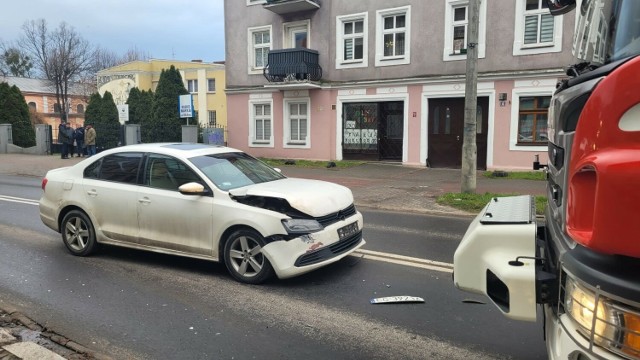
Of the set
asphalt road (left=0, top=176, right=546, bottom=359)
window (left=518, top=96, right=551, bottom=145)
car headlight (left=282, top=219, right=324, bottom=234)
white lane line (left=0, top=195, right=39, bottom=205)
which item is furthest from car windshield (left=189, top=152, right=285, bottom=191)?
window (left=518, top=96, right=551, bottom=145)

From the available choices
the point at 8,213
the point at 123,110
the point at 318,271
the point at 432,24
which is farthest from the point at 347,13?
the point at 318,271

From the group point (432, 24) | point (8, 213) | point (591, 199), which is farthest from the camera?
point (432, 24)

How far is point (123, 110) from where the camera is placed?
25.4 metres

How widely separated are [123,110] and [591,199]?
2635 centimetres

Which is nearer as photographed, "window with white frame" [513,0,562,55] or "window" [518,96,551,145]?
"window with white frame" [513,0,562,55]

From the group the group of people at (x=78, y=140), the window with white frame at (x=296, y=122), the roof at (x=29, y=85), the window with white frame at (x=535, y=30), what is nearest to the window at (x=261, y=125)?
the window with white frame at (x=296, y=122)

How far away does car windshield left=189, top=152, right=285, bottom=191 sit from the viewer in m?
5.87

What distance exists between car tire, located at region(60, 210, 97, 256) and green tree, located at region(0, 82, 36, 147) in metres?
29.6

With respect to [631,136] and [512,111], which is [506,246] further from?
[512,111]

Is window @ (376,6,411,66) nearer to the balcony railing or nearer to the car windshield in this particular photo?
the balcony railing

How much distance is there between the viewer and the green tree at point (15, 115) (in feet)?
103

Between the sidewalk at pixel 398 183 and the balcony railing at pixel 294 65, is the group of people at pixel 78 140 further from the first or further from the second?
the balcony railing at pixel 294 65

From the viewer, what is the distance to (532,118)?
17.0 m

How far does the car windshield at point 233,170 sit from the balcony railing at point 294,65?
48.5 ft
